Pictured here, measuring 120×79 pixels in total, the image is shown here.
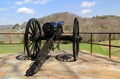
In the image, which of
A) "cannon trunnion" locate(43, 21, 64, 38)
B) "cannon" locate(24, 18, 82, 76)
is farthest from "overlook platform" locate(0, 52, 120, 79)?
"cannon trunnion" locate(43, 21, 64, 38)

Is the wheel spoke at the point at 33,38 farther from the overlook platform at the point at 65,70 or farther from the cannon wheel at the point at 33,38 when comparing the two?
the overlook platform at the point at 65,70

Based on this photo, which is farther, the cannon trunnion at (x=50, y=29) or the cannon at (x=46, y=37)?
the cannon trunnion at (x=50, y=29)

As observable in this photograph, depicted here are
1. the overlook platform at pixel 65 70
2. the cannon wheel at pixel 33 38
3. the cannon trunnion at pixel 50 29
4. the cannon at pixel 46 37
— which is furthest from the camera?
the cannon wheel at pixel 33 38

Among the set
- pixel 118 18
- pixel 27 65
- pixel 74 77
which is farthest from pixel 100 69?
pixel 118 18

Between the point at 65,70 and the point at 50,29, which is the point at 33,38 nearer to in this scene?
the point at 50,29

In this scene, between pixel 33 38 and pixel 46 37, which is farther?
pixel 33 38

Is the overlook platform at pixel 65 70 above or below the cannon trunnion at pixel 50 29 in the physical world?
below

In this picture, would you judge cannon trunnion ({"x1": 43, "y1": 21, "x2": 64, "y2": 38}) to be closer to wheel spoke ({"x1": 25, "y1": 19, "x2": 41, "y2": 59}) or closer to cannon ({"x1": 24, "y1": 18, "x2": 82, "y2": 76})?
cannon ({"x1": 24, "y1": 18, "x2": 82, "y2": 76})

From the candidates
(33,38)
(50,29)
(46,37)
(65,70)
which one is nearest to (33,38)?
(33,38)

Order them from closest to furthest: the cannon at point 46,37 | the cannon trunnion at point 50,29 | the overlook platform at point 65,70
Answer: the overlook platform at point 65,70 → the cannon at point 46,37 → the cannon trunnion at point 50,29

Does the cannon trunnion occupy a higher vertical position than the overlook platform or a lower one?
higher

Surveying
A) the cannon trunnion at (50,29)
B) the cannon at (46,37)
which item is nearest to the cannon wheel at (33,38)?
the cannon at (46,37)

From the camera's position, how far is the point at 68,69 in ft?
25.4

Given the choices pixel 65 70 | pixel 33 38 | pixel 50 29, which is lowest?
pixel 65 70
